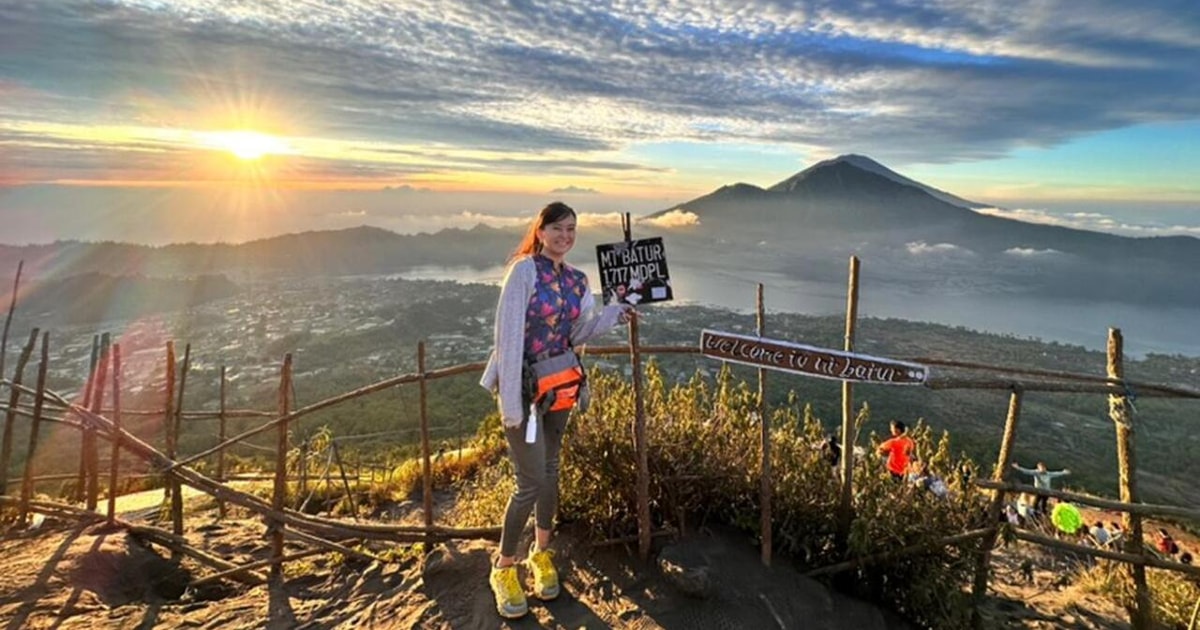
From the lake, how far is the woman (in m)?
77.8

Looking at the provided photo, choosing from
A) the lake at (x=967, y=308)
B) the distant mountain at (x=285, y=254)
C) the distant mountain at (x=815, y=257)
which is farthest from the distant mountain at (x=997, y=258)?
the distant mountain at (x=285, y=254)

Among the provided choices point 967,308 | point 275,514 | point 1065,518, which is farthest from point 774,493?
point 967,308

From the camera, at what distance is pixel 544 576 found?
2.99 meters

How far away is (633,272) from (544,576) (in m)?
1.57

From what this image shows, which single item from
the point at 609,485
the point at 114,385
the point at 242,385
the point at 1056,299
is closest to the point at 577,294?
the point at 609,485

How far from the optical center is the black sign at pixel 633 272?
2818mm

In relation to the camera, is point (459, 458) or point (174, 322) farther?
point (174, 322)

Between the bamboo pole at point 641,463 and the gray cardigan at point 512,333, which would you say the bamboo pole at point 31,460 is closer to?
the gray cardigan at point 512,333

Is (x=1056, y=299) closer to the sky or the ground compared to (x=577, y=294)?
closer to the ground

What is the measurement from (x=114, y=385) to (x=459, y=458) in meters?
4.20

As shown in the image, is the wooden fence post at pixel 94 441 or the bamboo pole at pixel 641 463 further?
the wooden fence post at pixel 94 441

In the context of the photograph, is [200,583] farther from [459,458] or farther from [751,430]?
[459,458]

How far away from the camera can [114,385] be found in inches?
200

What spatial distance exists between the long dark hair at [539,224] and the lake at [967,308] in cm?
7794
